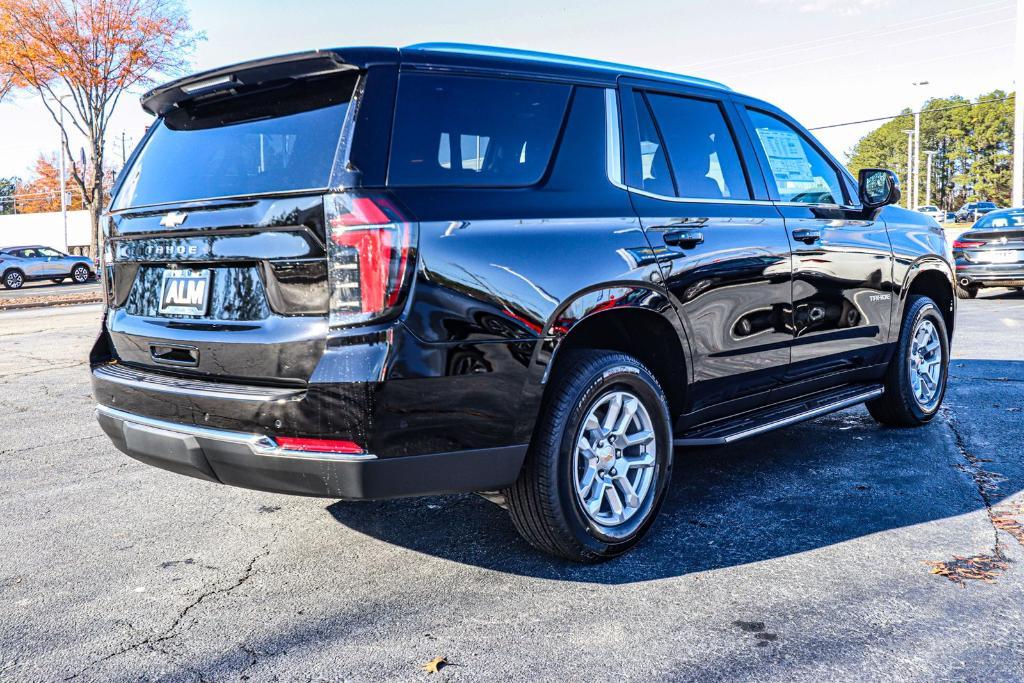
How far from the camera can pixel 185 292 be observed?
325cm

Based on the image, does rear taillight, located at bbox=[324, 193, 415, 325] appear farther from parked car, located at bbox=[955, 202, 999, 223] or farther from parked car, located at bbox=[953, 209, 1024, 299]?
parked car, located at bbox=[955, 202, 999, 223]

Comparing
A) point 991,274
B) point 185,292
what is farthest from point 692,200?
point 991,274

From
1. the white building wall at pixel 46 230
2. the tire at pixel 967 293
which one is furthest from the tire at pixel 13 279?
the tire at pixel 967 293

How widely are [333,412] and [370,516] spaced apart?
144cm

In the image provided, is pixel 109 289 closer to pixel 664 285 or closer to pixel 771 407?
pixel 664 285

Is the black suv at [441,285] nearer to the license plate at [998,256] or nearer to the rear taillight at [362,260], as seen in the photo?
the rear taillight at [362,260]

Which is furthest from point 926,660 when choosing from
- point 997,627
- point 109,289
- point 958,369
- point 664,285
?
point 958,369

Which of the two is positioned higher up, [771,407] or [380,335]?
[380,335]

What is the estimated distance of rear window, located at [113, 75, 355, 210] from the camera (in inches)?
118

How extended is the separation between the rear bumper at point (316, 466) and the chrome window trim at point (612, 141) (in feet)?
4.03

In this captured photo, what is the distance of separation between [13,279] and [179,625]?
103 feet

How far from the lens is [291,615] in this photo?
3088 mm

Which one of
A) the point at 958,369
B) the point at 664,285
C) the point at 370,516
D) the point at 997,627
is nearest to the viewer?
the point at 997,627

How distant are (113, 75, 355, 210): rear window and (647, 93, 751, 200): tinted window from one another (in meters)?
1.65
